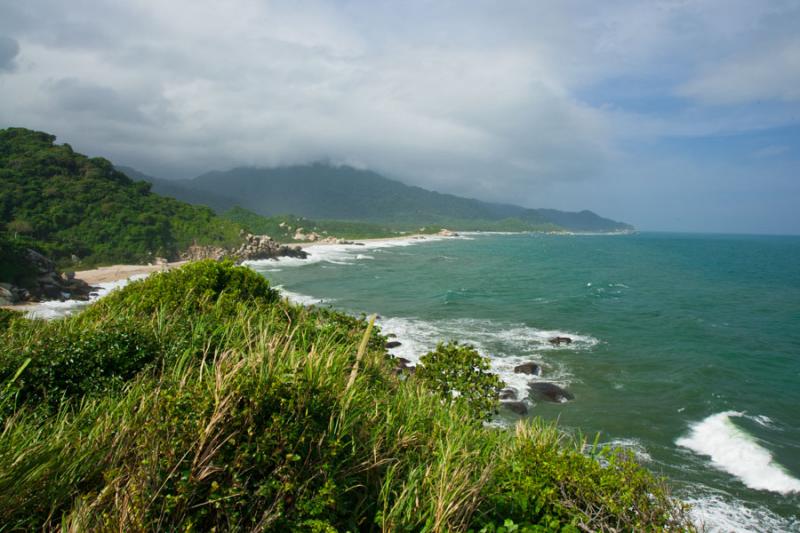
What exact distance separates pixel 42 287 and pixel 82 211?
2780 centimetres

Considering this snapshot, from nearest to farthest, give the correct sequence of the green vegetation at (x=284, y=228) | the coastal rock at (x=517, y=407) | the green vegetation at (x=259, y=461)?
the green vegetation at (x=259, y=461)
the coastal rock at (x=517, y=407)
the green vegetation at (x=284, y=228)

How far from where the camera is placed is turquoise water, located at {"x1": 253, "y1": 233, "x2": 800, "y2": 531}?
45.4ft

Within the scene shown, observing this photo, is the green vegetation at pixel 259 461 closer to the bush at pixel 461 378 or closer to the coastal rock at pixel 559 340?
the bush at pixel 461 378

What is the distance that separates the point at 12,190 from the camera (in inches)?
2044

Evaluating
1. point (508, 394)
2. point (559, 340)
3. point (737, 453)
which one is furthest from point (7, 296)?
point (737, 453)

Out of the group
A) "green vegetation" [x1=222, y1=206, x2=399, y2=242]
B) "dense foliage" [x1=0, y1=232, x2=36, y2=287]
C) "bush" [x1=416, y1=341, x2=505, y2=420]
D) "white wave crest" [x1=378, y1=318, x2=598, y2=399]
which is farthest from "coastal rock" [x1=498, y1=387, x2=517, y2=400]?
"green vegetation" [x1=222, y1=206, x2=399, y2=242]

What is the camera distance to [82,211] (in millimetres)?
55156

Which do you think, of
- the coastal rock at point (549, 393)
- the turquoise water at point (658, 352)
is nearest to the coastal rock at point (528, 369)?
the turquoise water at point (658, 352)

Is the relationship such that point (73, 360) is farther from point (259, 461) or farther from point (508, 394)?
point (508, 394)

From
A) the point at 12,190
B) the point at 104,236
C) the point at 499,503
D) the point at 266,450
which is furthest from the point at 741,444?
the point at 12,190

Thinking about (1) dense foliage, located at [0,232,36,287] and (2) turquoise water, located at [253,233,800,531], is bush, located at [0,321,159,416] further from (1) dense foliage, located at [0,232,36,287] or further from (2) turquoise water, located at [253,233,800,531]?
(1) dense foliage, located at [0,232,36,287]

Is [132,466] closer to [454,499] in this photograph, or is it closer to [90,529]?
[90,529]

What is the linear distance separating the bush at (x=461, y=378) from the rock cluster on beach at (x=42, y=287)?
33.1 metres

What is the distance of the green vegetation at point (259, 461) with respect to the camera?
10.1 feet
